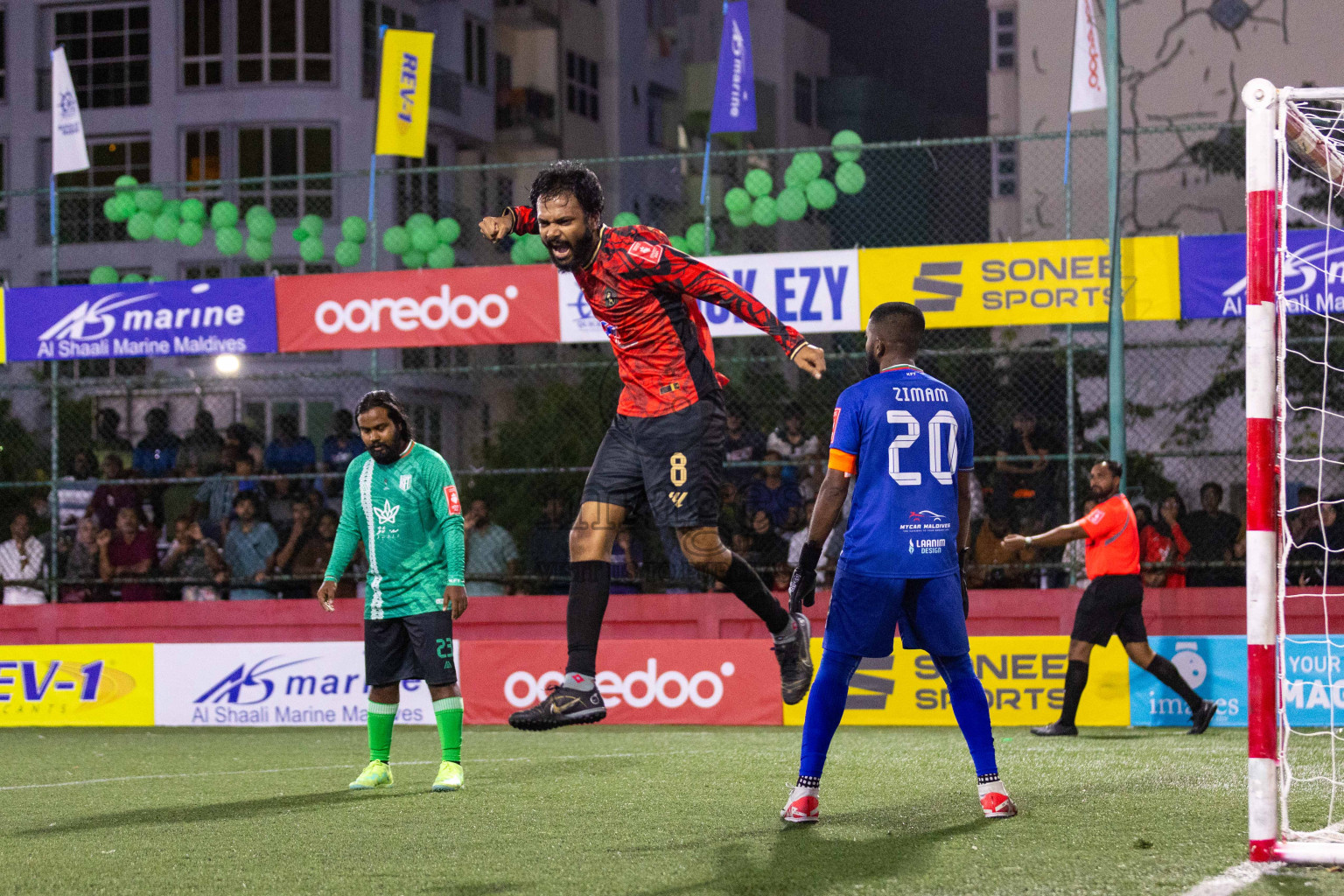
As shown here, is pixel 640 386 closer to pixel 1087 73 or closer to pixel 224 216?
pixel 1087 73

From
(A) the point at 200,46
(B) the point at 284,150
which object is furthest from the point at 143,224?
(A) the point at 200,46

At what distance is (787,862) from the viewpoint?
16.9 feet

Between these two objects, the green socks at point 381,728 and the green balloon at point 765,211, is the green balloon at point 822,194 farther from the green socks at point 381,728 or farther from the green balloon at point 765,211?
the green socks at point 381,728

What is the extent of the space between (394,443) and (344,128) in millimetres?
27110

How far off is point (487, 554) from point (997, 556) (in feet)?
15.2

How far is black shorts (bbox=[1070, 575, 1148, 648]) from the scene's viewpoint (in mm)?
10742

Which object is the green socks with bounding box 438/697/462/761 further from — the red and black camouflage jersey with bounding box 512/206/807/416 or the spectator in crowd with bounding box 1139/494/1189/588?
the spectator in crowd with bounding box 1139/494/1189/588

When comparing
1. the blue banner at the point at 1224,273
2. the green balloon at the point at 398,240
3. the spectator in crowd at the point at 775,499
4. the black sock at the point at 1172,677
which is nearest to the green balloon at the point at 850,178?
the spectator in crowd at the point at 775,499

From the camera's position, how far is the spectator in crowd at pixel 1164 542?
42.1 ft

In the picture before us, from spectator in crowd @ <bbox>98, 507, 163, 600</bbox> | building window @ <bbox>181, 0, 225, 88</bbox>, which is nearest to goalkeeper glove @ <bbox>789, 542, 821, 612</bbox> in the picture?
spectator in crowd @ <bbox>98, 507, 163, 600</bbox>

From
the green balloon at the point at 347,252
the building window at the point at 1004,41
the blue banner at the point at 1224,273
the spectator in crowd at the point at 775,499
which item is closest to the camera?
the blue banner at the point at 1224,273

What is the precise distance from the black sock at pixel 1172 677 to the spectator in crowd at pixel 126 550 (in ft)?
30.1

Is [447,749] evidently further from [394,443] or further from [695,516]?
[695,516]

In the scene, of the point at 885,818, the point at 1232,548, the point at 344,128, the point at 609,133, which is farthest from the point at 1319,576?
the point at 609,133
